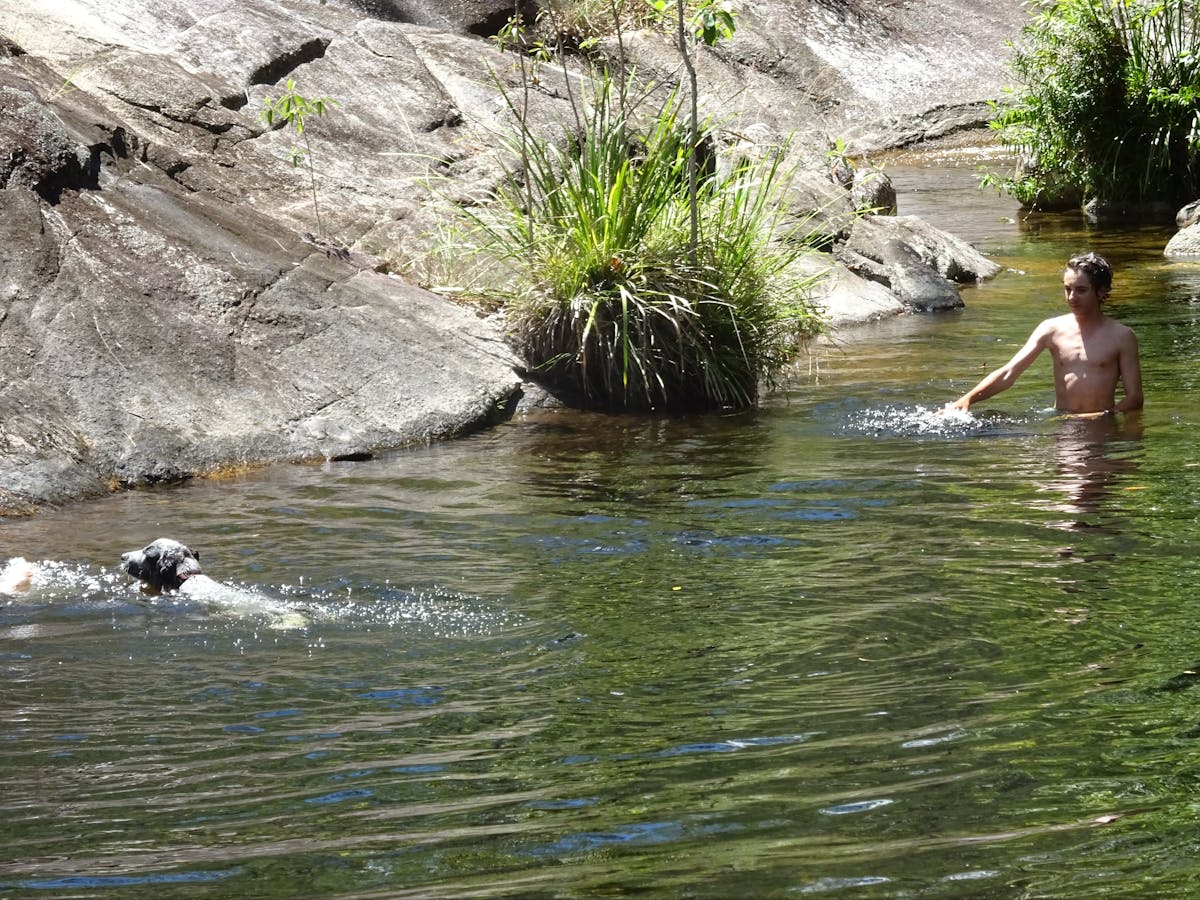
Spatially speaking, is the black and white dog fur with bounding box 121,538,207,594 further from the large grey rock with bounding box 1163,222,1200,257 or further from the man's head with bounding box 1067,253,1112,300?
the large grey rock with bounding box 1163,222,1200,257

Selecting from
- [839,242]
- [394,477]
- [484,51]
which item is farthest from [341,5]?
[394,477]

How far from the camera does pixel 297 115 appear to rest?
1074 centimetres

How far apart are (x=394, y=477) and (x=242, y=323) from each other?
1667 mm

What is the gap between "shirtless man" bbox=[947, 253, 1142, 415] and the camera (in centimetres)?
838

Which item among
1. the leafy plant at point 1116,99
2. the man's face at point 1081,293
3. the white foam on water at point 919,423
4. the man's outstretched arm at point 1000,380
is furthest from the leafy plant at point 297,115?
the leafy plant at point 1116,99

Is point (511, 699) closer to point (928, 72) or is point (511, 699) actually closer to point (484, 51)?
point (484, 51)

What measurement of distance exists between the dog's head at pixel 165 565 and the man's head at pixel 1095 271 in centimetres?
520

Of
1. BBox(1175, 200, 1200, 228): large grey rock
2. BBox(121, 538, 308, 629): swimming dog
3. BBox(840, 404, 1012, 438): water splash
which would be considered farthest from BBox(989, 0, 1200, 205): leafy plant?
BBox(121, 538, 308, 629): swimming dog

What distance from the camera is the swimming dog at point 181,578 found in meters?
5.52

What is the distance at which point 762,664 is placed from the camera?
4.50 metres

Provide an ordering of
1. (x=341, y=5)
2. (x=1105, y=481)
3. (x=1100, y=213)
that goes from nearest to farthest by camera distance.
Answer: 1. (x=1105, y=481)
2. (x=341, y=5)
3. (x=1100, y=213)

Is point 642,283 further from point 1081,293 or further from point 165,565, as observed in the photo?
point 165,565

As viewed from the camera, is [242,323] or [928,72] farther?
[928,72]

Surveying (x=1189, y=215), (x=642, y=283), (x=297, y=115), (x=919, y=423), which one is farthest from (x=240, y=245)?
(x=1189, y=215)
